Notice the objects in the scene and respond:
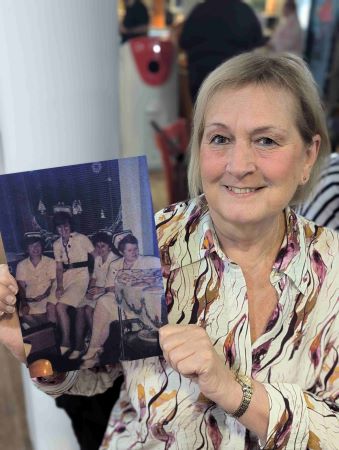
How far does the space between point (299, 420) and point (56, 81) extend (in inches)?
32.4

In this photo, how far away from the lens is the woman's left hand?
699mm

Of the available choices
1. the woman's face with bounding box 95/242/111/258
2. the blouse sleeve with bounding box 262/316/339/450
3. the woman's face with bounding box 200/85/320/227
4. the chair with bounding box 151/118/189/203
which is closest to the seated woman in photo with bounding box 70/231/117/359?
the woman's face with bounding box 95/242/111/258

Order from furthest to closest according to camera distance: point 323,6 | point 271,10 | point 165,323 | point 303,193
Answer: point 271,10 → point 323,6 → point 303,193 → point 165,323

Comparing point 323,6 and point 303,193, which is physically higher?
point 323,6

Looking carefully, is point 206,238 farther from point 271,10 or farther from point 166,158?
point 271,10

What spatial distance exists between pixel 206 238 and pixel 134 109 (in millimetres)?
2920

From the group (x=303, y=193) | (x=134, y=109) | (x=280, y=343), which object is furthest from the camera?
(x=134, y=109)

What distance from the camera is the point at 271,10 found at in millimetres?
4676

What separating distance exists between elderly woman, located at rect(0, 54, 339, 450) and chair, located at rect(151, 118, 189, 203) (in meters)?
1.58

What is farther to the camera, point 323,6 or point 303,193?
point 323,6

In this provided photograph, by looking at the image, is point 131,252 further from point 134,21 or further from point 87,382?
point 134,21

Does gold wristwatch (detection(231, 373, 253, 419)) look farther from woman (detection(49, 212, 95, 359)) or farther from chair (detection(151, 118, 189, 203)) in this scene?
chair (detection(151, 118, 189, 203))

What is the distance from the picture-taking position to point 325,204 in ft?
4.44

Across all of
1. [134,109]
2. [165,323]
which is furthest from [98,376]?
[134,109]
